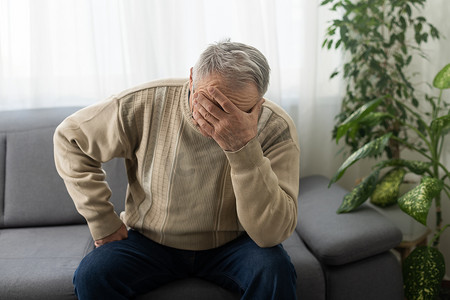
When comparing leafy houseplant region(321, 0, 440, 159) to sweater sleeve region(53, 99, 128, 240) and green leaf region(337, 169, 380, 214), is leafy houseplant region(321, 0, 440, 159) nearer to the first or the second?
green leaf region(337, 169, 380, 214)

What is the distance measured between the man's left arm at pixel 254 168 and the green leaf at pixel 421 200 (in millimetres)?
465

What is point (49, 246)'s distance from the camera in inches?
67.4

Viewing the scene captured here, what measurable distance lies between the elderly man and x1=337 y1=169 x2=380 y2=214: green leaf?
0.48 meters

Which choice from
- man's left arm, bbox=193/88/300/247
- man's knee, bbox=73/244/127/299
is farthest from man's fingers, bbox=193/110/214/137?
man's knee, bbox=73/244/127/299

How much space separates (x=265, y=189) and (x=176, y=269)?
1.45 ft

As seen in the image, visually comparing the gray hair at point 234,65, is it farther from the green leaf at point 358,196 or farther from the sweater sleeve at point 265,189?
the green leaf at point 358,196

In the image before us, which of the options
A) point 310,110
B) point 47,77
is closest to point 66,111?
point 47,77

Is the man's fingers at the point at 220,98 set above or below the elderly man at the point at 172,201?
above

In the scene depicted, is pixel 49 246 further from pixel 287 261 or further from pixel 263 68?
pixel 263 68

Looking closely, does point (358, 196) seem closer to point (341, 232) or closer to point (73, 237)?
point (341, 232)

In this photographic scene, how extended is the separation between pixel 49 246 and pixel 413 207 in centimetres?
134

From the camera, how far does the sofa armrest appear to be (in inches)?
62.0

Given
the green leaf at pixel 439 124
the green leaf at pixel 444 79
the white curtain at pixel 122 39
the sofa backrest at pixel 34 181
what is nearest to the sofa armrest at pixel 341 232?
the green leaf at pixel 439 124

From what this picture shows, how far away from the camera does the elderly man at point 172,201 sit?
130 centimetres
